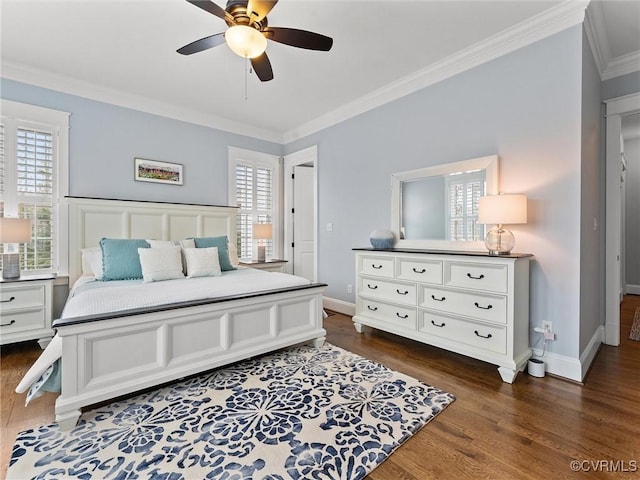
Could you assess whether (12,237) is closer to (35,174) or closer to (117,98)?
(35,174)

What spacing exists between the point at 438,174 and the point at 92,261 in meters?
3.73

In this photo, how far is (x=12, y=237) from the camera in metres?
2.85

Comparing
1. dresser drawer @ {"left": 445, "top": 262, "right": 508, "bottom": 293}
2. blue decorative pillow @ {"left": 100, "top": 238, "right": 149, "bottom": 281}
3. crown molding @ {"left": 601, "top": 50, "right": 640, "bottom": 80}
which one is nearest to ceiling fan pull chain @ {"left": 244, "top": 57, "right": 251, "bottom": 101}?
blue decorative pillow @ {"left": 100, "top": 238, "right": 149, "bottom": 281}

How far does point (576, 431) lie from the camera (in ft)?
5.73

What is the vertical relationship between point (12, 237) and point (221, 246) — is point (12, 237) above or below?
above

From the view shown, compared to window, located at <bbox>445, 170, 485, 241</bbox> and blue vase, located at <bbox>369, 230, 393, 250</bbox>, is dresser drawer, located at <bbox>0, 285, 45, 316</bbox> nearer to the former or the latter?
blue vase, located at <bbox>369, 230, 393, 250</bbox>

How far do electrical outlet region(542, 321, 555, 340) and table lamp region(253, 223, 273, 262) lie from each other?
356 cm

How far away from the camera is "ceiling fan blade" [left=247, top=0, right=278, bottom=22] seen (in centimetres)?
180

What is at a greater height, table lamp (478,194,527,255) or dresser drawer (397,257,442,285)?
table lamp (478,194,527,255)

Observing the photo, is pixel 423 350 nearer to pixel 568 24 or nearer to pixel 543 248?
pixel 543 248

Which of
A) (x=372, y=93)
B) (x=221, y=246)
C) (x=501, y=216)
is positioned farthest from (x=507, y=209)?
(x=221, y=246)

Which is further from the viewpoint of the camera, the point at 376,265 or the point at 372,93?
the point at 372,93

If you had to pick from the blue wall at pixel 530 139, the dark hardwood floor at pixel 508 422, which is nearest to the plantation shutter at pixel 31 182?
the dark hardwood floor at pixel 508 422

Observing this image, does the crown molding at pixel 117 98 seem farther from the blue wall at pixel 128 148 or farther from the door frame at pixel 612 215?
the door frame at pixel 612 215
